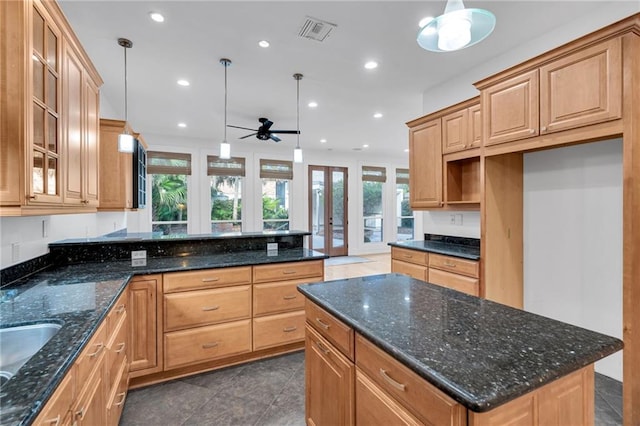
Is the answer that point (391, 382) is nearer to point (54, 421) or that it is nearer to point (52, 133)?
point (54, 421)

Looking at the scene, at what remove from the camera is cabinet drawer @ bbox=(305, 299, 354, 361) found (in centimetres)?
134

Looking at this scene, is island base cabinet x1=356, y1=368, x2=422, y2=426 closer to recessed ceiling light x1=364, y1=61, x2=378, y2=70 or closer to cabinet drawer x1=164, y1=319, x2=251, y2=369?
cabinet drawer x1=164, y1=319, x2=251, y2=369

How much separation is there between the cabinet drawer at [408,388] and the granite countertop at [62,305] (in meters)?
1.04

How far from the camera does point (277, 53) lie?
310 centimetres

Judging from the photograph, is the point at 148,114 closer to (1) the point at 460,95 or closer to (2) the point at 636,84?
(1) the point at 460,95

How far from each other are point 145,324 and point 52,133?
1.53 metres

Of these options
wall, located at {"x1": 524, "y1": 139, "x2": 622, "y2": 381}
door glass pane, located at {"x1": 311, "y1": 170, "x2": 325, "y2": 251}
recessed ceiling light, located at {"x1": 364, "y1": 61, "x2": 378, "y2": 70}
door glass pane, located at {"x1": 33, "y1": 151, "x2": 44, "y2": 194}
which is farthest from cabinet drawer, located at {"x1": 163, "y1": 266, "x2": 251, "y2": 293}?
door glass pane, located at {"x1": 311, "y1": 170, "x2": 325, "y2": 251}

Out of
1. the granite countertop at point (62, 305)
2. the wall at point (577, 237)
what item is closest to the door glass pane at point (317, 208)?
the granite countertop at point (62, 305)

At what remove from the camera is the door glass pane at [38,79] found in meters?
1.37

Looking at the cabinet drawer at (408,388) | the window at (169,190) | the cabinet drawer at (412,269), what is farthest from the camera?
the window at (169,190)

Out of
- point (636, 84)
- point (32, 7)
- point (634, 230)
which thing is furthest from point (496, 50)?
point (32, 7)

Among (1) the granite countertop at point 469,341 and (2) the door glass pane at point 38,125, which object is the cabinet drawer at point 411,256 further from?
(2) the door glass pane at point 38,125

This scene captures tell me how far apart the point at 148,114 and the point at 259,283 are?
404 cm

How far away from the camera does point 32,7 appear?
135 cm
